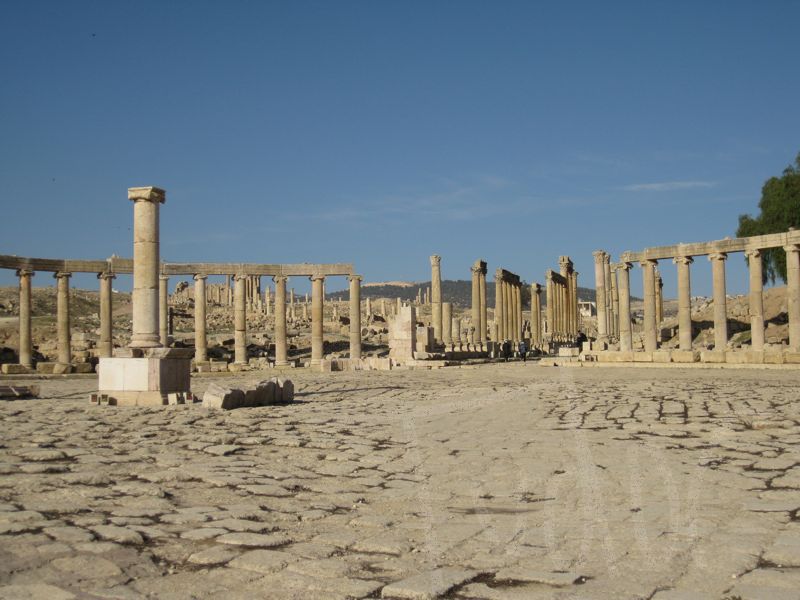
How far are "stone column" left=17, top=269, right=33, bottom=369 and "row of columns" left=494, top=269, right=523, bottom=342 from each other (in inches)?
881

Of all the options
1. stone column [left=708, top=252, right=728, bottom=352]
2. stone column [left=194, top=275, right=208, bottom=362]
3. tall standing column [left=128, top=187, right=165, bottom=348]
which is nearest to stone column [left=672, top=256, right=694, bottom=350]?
stone column [left=708, top=252, right=728, bottom=352]

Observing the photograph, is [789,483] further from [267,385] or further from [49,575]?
[267,385]

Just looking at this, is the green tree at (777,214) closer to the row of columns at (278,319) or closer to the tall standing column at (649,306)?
the tall standing column at (649,306)

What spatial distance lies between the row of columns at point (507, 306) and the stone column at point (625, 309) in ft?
25.0

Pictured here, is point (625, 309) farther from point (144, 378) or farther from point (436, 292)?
point (144, 378)

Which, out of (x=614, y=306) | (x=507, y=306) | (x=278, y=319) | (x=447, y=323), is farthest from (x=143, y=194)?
(x=614, y=306)

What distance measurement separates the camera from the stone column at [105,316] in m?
32.4

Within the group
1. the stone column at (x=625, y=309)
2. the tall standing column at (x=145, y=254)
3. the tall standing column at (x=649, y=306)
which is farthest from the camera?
the stone column at (x=625, y=309)

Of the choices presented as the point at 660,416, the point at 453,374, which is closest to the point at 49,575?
the point at 660,416

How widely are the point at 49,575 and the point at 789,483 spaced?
5.63 m

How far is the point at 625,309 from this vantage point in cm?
3538

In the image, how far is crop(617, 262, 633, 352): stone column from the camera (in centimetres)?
3459

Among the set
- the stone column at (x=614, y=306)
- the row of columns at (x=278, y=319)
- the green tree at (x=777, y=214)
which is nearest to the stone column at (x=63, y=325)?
the row of columns at (x=278, y=319)

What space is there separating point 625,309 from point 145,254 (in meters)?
24.8
